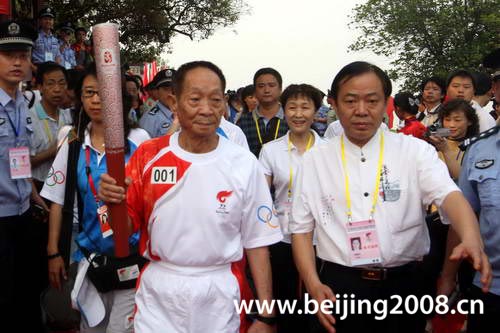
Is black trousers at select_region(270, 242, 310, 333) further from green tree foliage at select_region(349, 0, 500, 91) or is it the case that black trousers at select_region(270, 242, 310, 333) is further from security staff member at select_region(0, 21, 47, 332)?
green tree foliage at select_region(349, 0, 500, 91)

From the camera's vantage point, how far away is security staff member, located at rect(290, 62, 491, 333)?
251cm

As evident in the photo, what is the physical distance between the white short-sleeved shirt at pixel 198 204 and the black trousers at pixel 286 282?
175cm

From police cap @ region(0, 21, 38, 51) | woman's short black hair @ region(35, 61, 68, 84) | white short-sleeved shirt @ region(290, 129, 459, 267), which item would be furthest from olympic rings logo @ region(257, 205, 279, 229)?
woman's short black hair @ region(35, 61, 68, 84)

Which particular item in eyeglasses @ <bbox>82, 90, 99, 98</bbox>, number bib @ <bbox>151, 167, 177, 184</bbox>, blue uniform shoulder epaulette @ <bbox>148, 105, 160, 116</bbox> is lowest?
number bib @ <bbox>151, 167, 177, 184</bbox>

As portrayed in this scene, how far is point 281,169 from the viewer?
433 centimetres

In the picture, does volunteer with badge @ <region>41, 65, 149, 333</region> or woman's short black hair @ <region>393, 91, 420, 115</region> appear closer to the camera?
volunteer with badge @ <region>41, 65, 149, 333</region>

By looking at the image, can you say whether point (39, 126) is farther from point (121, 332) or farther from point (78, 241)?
point (121, 332)

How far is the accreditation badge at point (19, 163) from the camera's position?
3.71 m

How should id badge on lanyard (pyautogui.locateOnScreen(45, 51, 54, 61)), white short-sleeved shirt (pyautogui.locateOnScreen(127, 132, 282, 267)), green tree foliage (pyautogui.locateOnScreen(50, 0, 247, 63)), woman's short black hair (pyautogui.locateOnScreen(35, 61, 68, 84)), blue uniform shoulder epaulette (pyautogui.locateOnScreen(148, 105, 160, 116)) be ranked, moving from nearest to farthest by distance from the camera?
white short-sleeved shirt (pyautogui.locateOnScreen(127, 132, 282, 267))
woman's short black hair (pyautogui.locateOnScreen(35, 61, 68, 84))
blue uniform shoulder epaulette (pyautogui.locateOnScreen(148, 105, 160, 116))
id badge on lanyard (pyautogui.locateOnScreen(45, 51, 54, 61))
green tree foliage (pyautogui.locateOnScreen(50, 0, 247, 63))

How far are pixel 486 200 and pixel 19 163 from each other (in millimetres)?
2961

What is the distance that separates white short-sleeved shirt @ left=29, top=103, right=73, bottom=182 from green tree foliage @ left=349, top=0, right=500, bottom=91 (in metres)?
21.1

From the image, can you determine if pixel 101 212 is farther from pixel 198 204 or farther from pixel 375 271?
pixel 375 271

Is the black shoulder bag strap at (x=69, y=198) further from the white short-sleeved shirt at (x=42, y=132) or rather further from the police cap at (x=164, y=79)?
the police cap at (x=164, y=79)

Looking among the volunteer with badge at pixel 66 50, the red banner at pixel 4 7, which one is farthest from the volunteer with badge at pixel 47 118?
the volunteer with badge at pixel 66 50
